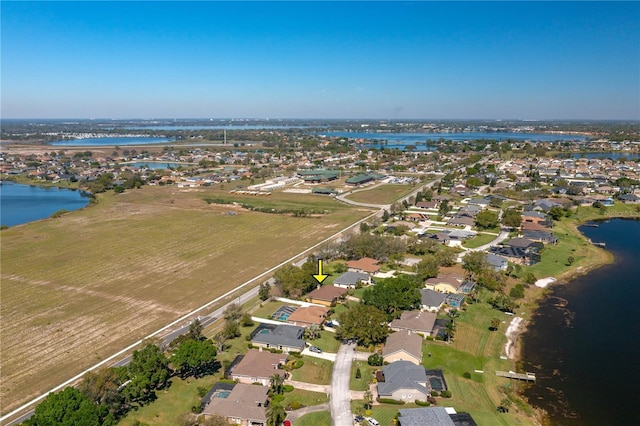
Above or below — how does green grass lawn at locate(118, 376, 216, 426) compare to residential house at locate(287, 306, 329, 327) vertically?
below

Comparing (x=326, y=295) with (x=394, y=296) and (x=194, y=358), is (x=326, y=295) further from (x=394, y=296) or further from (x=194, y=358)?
(x=194, y=358)

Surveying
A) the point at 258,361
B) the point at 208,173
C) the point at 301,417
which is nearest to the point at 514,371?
the point at 301,417

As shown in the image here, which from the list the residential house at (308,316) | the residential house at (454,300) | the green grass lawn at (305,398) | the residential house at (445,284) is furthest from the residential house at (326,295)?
the green grass lawn at (305,398)

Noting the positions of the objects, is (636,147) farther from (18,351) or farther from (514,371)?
(18,351)

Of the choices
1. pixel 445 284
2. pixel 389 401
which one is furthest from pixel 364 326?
pixel 445 284

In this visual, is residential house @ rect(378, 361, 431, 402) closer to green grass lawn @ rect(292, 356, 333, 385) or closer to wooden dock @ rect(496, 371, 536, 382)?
green grass lawn @ rect(292, 356, 333, 385)

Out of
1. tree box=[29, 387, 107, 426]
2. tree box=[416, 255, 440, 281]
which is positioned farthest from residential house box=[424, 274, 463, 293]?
tree box=[29, 387, 107, 426]
